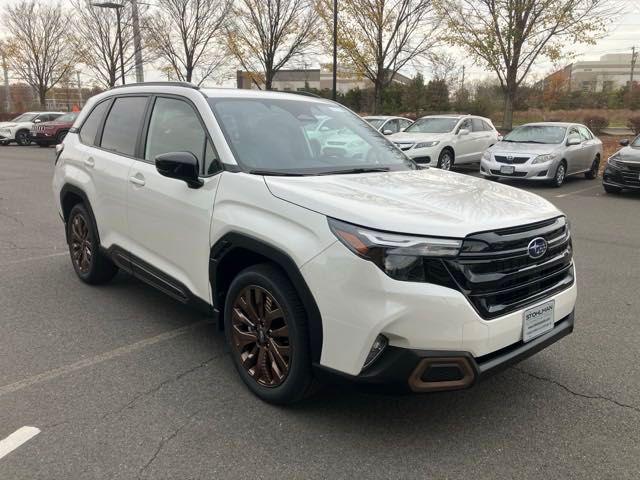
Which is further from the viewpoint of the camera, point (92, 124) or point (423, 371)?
point (92, 124)

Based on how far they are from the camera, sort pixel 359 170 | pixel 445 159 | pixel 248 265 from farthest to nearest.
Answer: pixel 445 159 → pixel 359 170 → pixel 248 265

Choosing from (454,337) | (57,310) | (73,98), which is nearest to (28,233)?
(57,310)

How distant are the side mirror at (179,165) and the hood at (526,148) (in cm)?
1080

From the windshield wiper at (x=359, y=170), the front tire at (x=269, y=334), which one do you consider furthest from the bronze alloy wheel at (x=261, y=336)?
the windshield wiper at (x=359, y=170)

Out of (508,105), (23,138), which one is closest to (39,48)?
(23,138)

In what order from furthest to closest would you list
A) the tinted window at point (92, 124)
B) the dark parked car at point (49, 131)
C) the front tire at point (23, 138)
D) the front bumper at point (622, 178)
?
the front tire at point (23, 138) < the dark parked car at point (49, 131) < the front bumper at point (622, 178) < the tinted window at point (92, 124)

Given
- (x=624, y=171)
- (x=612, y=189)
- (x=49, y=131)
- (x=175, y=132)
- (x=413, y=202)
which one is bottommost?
A: (x=612, y=189)

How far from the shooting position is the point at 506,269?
264cm

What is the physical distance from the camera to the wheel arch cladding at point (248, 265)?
2.67m

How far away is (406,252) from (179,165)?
1551 mm

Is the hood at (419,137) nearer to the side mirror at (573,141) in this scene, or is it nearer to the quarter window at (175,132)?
the side mirror at (573,141)

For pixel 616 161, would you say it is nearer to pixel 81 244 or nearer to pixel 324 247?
pixel 81 244

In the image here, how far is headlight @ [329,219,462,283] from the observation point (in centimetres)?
246

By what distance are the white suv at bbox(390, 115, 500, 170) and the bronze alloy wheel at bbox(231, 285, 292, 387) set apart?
10878mm
